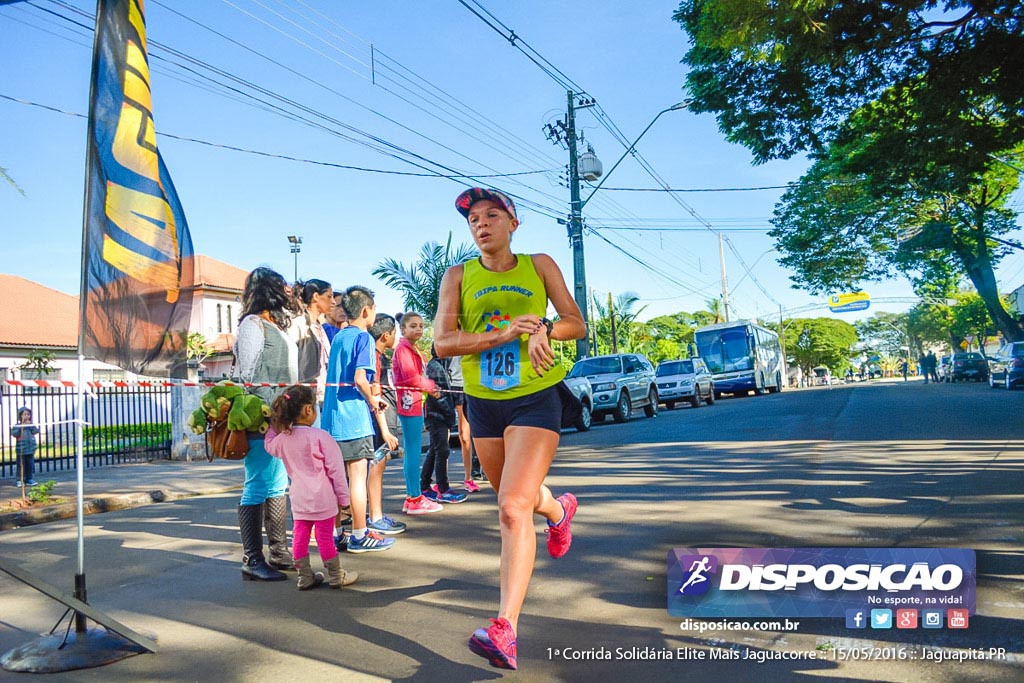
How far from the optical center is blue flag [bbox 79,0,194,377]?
Result: 343cm

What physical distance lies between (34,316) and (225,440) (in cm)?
3090

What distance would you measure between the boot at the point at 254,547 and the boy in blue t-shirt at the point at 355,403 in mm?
720

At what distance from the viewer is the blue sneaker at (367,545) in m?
5.31

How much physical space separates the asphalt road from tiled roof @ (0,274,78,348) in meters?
24.1

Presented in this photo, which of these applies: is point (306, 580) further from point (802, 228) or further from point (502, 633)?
point (802, 228)

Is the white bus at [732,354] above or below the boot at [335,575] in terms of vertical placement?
above

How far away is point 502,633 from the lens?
108 inches

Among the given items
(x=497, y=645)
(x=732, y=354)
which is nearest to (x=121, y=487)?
(x=497, y=645)

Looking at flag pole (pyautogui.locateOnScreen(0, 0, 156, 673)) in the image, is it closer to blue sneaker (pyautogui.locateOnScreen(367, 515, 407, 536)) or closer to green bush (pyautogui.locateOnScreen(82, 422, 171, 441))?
blue sneaker (pyautogui.locateOnScreen(367, 515, 407, 536))

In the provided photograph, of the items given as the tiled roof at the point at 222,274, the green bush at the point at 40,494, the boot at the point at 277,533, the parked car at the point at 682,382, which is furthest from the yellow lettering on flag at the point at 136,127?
the tiled roof at the point at 222,274

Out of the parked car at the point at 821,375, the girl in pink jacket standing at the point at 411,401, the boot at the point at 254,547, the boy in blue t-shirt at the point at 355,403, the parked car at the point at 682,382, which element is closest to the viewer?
the boot at the point at 254,547

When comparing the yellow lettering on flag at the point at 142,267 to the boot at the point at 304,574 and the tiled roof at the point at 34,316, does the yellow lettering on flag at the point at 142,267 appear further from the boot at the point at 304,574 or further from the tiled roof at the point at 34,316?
the tiled roof at the point at 34,316

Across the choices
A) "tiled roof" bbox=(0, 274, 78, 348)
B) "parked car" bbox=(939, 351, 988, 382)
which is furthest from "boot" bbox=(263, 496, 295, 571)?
"parked car" bbox=(939, 351, 988, 382)

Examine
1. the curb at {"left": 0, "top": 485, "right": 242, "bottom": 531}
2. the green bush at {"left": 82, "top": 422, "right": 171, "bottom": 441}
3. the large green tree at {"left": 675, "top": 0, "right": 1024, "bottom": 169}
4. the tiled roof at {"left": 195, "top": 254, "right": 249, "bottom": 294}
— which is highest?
the tiled roof at {"left": 195, "top": 254, "right": 249, "bottom": 294}
